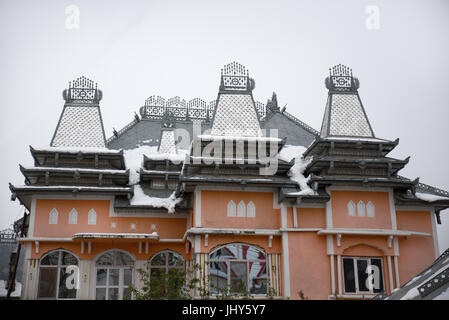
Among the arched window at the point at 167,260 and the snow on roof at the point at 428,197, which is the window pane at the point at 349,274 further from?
the arched window at the point at 167,260

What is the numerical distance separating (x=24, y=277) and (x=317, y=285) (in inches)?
433

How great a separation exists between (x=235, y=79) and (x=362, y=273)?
9.63 metres

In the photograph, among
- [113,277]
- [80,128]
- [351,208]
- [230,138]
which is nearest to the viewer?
[351,208]

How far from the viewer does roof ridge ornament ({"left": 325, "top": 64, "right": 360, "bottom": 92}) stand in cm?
2212

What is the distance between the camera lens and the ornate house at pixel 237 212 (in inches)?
710

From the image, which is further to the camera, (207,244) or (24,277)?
(24,277)

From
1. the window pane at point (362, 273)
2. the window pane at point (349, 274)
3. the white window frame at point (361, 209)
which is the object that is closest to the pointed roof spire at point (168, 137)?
the white window frame at point (361, 209)

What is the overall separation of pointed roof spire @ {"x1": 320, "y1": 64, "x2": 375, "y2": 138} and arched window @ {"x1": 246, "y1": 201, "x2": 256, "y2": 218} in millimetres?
4495

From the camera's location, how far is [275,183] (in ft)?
60.0

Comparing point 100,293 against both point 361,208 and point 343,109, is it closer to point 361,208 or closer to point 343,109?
point 361,208

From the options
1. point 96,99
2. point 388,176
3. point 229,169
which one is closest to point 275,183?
point 229,169

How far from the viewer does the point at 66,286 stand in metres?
19.0

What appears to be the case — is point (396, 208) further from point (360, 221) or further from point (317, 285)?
point (317, 285)

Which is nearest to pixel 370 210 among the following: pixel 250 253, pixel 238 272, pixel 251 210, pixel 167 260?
pixel 251 210
